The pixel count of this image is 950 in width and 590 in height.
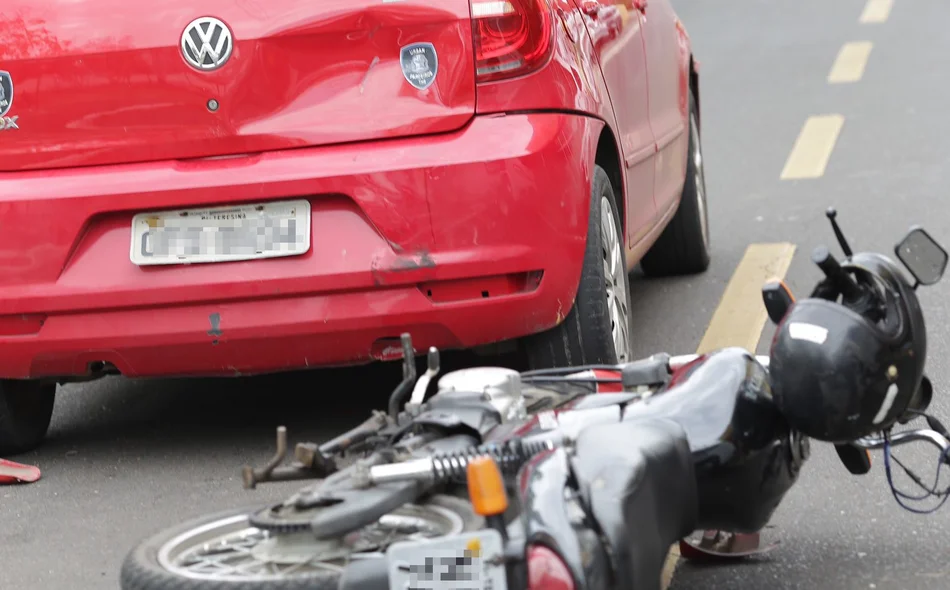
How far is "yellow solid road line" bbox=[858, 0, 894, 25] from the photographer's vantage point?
53.1ft

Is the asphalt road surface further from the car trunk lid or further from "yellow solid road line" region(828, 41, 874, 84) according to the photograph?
the car trunk lid

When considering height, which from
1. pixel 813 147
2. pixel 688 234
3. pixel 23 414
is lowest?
pixel 813 147

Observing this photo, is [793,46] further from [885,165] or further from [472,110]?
[472,110]

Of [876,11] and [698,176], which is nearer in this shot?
[698,176]

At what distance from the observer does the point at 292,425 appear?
5.18 meters

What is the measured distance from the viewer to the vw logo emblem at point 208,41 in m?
4.43

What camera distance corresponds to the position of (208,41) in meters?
4.43

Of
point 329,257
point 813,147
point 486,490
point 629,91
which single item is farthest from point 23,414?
point 813,147

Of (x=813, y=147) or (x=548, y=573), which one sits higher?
(x=548, y=573)

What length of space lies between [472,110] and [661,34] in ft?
6.49

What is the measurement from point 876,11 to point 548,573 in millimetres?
15016

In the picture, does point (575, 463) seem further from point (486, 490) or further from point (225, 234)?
point (225, 234)

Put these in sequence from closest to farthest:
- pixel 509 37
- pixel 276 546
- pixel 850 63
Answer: pixel 276 546, pixel 509 37, pixel 850 63

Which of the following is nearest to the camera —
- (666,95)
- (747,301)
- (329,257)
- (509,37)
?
(329,257)
